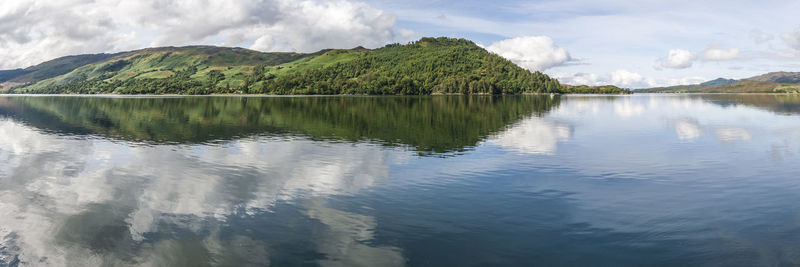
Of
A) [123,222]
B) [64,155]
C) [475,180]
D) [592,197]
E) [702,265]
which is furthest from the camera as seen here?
[64,155]

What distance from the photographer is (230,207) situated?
2189 cm

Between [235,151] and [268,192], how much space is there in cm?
1786

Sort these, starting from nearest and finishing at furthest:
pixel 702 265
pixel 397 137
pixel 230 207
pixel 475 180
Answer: pixel 702 265 → pixel 230 207 → pixel 475 180 → pixel 397 137

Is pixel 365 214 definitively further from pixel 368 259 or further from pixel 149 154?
pixel 149 154

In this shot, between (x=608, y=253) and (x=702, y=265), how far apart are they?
2919 millimetres

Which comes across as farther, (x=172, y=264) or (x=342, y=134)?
(x=342, y=134)

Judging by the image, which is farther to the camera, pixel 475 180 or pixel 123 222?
pixel 475 180

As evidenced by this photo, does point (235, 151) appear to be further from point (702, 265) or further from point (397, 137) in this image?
point (702, 265)

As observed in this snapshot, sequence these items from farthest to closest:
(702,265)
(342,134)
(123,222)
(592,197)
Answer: (342,134), (592,197), (123,222), (702,265)

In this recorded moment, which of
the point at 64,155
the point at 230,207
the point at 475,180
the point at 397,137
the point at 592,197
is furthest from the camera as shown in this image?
the point at 397,137

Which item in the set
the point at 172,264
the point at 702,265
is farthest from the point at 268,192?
the point at 702,265

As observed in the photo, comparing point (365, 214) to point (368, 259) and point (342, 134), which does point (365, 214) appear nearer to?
point (368, 259)

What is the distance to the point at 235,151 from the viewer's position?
40906mm

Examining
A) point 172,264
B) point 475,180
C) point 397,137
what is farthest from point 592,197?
point 397,137
